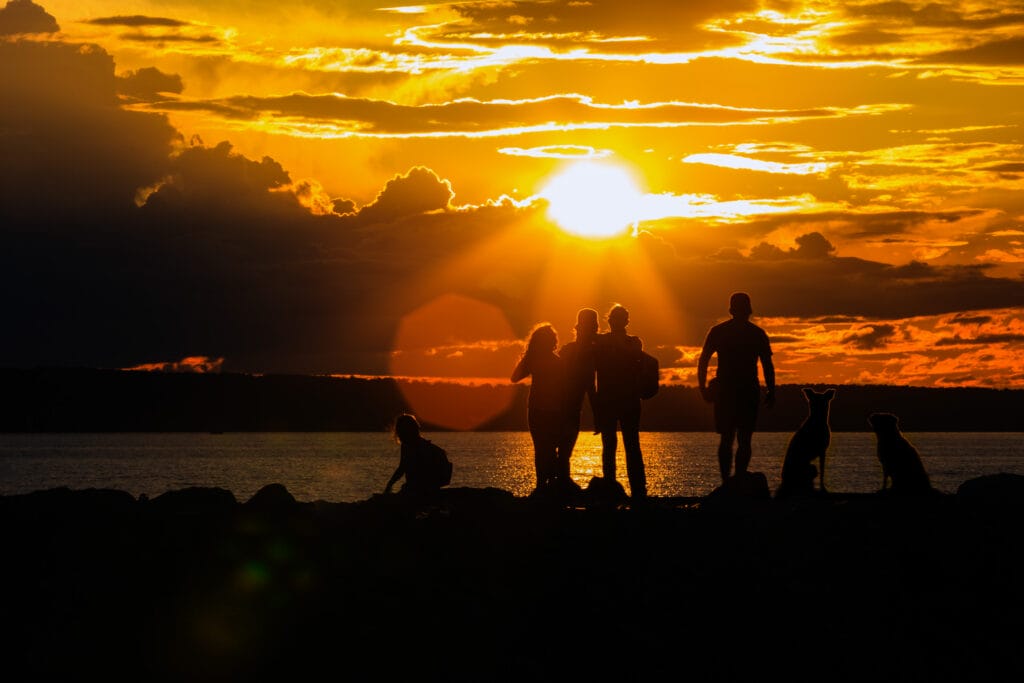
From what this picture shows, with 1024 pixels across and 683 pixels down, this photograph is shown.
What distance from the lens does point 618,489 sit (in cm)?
1905

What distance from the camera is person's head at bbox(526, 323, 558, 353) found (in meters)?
18.6

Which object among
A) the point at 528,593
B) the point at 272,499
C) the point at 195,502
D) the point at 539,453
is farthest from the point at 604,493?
the point at 195,502

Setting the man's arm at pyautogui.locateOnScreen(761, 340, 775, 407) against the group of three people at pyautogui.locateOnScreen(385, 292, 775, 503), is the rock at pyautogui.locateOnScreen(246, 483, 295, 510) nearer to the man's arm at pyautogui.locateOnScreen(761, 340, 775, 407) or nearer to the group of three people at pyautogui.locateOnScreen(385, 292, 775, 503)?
the group of three people at pyautogui.locateOnScreen(385, 292, 775, 503)

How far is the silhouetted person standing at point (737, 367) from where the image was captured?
18.1 meters

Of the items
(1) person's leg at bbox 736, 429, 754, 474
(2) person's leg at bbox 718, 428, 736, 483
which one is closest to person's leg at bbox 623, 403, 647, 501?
(2) person's leg at bbox 718, 428, 736, 483

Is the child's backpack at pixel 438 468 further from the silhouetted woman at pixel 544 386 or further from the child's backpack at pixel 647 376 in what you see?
the child's backpack at pixel 647 376

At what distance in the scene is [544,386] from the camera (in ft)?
61.0

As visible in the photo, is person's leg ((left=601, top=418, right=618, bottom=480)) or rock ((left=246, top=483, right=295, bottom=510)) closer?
rock ((left=246, top=483, right=295, bottom=510))

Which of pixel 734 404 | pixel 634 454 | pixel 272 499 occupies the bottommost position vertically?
pixel 272 499

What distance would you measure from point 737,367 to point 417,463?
15.0 feet

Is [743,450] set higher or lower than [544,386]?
lower

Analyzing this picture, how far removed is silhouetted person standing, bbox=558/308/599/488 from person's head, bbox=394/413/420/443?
2.04 meters

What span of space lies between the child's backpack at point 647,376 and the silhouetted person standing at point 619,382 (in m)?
0.17

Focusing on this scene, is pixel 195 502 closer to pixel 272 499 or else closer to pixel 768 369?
pixel 272 499
